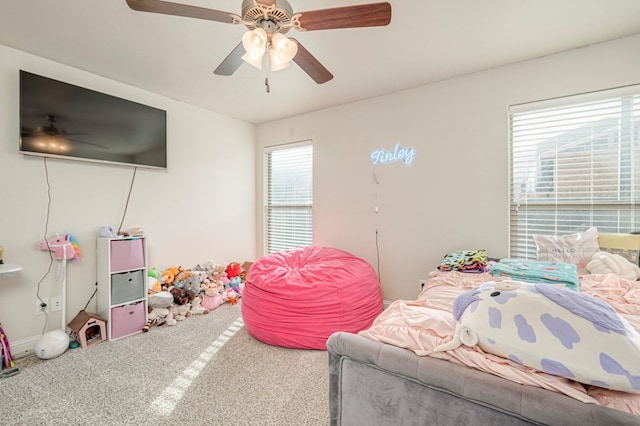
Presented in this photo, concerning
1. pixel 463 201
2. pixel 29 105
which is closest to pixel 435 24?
pixel 463 201

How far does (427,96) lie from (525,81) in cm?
85

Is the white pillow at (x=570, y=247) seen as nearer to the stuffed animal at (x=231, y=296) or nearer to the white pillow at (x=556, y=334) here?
the white pillow at (x=556, y=334)

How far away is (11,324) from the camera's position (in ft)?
7.21

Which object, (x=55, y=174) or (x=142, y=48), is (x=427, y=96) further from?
(x=55, y=174)

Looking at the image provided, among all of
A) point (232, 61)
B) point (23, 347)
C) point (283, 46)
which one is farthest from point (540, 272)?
point (23, 347)

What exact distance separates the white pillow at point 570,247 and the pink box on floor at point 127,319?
3694 mm

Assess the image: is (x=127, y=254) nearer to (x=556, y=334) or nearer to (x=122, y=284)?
(x=122, y=284)

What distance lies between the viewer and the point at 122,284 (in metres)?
2.51

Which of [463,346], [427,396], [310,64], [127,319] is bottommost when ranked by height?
[127,319]

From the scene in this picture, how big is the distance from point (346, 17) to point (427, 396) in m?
1.70

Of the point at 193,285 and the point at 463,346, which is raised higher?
the point at 463,346

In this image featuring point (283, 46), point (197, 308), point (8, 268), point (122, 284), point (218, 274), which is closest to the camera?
point (283, 46)

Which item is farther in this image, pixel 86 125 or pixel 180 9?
pixel 86 125

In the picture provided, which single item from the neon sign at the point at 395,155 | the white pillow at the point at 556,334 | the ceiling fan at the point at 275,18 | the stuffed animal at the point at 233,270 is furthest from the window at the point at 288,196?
the white pillow at the point at 556,334
